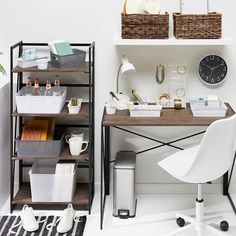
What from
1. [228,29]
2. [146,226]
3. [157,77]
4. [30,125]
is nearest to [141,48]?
[157,77]

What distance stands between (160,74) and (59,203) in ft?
3.90

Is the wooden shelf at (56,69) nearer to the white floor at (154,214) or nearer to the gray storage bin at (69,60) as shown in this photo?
the gray storage bin at (69,60)

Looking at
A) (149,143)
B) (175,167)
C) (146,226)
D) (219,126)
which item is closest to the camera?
(219,126)

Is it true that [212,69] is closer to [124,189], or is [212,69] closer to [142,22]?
[142,22]

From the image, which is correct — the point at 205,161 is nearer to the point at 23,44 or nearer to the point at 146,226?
the point at 146,226

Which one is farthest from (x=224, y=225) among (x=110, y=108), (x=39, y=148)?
(x=39, y=148)

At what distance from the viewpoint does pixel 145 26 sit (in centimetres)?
360

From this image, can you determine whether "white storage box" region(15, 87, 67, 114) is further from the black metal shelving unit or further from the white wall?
the white wall

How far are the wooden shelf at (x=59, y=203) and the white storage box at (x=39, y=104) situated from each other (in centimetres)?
65

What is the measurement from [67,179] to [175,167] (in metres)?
0.82

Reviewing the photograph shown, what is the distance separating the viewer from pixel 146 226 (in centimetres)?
352

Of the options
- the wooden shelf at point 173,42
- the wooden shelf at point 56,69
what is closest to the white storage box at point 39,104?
the wooden shelf at point 56,69

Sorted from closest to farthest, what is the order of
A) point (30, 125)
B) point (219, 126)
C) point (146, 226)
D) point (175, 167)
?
point (219, 126)
point (175, 167)
point (146, 226)
point (30, 125)

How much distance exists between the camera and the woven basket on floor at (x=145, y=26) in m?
3.58
